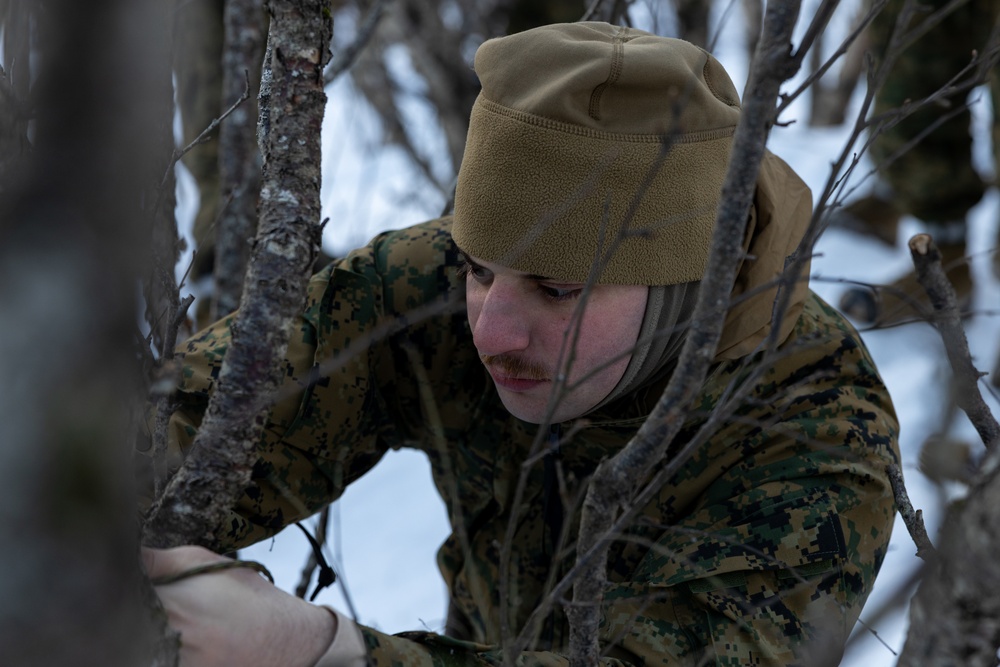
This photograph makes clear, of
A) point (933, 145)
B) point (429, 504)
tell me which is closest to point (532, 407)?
point (429, 504)

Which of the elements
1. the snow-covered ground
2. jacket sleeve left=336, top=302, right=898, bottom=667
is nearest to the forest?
jacket sleeve left=336, top=302, right=898, bottom=667

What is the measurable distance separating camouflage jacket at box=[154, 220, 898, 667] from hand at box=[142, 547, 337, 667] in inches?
4.4

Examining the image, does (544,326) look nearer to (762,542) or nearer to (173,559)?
(762,542)

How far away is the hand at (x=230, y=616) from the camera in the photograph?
2.95ft

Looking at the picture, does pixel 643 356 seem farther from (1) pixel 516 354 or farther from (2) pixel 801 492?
(2) pixel 801 492

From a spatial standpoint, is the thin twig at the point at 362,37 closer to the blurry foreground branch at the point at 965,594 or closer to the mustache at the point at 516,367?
the mustache at the point at 516,367

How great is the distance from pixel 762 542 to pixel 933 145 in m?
3.20

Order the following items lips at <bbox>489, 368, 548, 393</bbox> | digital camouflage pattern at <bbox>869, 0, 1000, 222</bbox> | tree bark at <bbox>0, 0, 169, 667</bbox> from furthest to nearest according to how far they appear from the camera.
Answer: digital camouflage pattern at <bbox>869, 0, 1000, 222</bbox>, lips at <bbox>489, 368, 548, 393</bbox>, tree bark at <bbox>0, 0, 169, 667</bbox>

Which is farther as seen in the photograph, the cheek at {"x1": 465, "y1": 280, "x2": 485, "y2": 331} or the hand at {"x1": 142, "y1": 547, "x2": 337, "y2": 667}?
the cheek at {"x1": 465, "y1": 280, "x2": 485, "y2": 331}

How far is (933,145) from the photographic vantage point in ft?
13.1

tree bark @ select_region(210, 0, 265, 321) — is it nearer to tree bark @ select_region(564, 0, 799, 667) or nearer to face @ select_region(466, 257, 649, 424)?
face @ select_region(466, 257, 649, 424)

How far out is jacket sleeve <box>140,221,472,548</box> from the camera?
59.1 inches

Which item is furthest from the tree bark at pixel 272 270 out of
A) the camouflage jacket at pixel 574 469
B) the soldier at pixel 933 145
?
the soldier at pixel 933 145

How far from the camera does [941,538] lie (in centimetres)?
75
